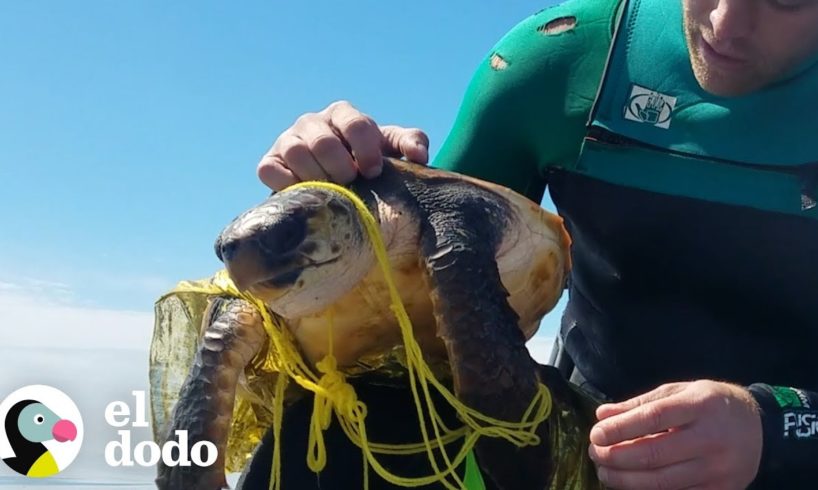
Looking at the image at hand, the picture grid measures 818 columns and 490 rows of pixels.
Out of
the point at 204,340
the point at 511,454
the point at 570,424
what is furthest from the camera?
the point at 204,340

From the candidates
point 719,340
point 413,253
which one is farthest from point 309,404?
point 719,340

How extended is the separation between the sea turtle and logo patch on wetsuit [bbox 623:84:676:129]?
0.38 meters

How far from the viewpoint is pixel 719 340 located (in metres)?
A: 1.99

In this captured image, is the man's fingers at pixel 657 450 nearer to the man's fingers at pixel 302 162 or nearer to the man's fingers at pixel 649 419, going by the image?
the man's fingers at pixel 649 419

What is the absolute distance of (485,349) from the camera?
1.40 metres

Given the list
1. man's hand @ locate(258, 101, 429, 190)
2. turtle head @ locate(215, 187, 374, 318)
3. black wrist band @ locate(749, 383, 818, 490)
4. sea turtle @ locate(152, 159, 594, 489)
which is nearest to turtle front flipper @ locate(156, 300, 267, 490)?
sea turtle @ locate(152, 159, 594, 489)

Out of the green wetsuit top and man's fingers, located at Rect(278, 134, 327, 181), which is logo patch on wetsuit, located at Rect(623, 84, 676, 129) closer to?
the green wetsuit top

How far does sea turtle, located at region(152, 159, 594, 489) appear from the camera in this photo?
1411 mm

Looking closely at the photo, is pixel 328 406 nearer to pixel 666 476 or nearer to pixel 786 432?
pixel 666 476

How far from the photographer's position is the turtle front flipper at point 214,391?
1551 millimetres

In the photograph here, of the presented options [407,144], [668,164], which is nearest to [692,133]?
[668,164]

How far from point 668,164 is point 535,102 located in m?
0.38

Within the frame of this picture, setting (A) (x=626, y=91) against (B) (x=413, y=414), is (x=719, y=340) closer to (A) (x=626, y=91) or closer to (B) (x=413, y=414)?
(A) (x=626, y=91)

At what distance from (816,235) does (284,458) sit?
1239mm
